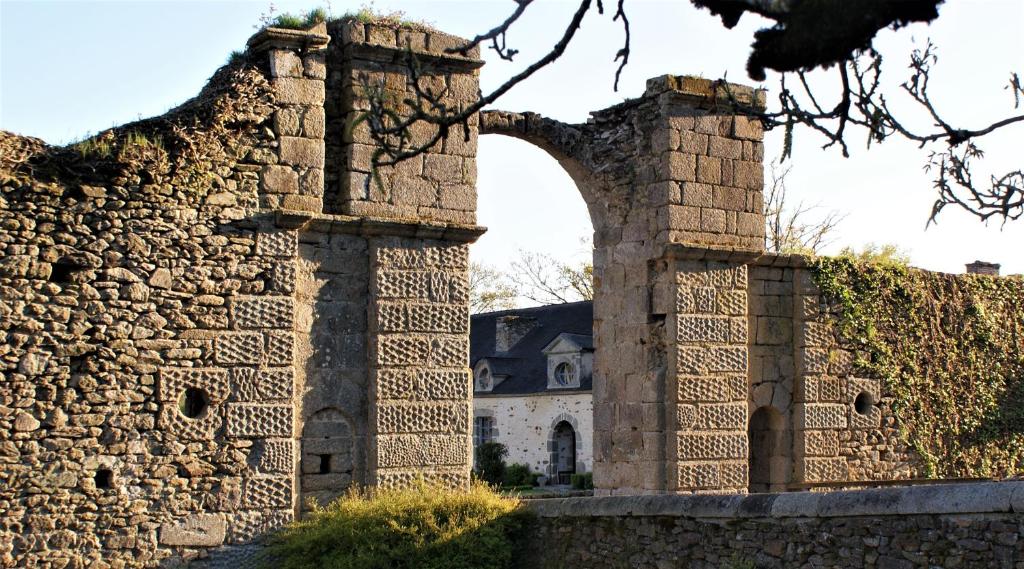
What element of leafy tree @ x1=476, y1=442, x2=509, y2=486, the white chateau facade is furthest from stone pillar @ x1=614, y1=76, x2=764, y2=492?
leafy tree @ x1=476, y1=442, x2=509, y2=486

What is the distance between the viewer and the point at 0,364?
1069 cm

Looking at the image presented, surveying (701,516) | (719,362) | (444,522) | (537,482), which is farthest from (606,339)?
(537,482)

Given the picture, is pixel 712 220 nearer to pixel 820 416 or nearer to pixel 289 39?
pixel 820 416

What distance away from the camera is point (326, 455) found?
12.0 metres

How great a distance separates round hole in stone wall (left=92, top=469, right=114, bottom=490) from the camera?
11008 mm

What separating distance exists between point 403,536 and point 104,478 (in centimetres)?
241

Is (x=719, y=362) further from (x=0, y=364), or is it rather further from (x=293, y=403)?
(x=0, y=364)

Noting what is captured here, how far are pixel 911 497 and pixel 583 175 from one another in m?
6.63

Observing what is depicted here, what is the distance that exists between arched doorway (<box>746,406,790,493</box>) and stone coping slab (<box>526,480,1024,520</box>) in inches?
142

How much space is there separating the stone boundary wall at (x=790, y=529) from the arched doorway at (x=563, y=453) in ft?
62.2

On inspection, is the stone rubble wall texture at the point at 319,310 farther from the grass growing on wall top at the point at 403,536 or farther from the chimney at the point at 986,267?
the chimney at the point at 986,267

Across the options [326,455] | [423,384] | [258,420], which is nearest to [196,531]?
[258,420]

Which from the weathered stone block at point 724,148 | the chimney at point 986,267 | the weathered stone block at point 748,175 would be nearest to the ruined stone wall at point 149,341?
the weathered stone block at point 724,148

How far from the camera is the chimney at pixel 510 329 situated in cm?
3548
